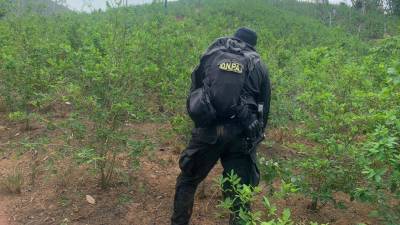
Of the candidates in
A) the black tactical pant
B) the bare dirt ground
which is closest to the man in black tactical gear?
the black tactical pant

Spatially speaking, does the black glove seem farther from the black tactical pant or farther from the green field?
the green field

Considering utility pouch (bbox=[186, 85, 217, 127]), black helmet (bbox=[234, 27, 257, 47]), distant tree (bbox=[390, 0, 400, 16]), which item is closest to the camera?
utility pouch (bbox=[186, 85, 217, 127])

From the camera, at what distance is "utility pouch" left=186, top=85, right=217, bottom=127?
325 centimetres

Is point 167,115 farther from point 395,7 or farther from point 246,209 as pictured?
point 395,7

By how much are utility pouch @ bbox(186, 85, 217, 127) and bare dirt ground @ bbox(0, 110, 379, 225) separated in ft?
3.75

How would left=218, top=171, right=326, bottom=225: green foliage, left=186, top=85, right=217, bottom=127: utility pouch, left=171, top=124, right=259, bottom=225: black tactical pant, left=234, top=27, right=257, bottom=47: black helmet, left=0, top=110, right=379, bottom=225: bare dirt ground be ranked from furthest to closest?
1. left=0, top=110, right=379, bottom=225: bare dirt ground
2. left=234, top=27, right=257, bottom=47: black helmet
3. left=171, top=124, right=259, bottom=225: black tactical pant
4. left=186, top=85, right=217, bottom=127: utility pouch
5. left=218, top=171, right=326, bottom=225: green foliage

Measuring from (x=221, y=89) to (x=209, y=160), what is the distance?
59cm

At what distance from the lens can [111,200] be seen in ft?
14.0

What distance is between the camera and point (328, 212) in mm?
4348

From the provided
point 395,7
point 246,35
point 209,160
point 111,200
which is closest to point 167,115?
point 111,200

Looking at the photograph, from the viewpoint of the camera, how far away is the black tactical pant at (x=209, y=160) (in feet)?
11.1

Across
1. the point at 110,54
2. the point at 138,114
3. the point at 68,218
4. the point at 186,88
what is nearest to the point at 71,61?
the point at 110,54

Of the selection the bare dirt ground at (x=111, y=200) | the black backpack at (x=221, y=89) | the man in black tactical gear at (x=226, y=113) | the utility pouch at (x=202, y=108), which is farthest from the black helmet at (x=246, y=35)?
the bare dirt ground at (x=111, y=200)

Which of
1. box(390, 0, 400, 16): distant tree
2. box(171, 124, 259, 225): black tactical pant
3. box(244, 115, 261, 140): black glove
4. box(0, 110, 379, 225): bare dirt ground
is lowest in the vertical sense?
box(0, 110, 379, 225): bare dirt ground
